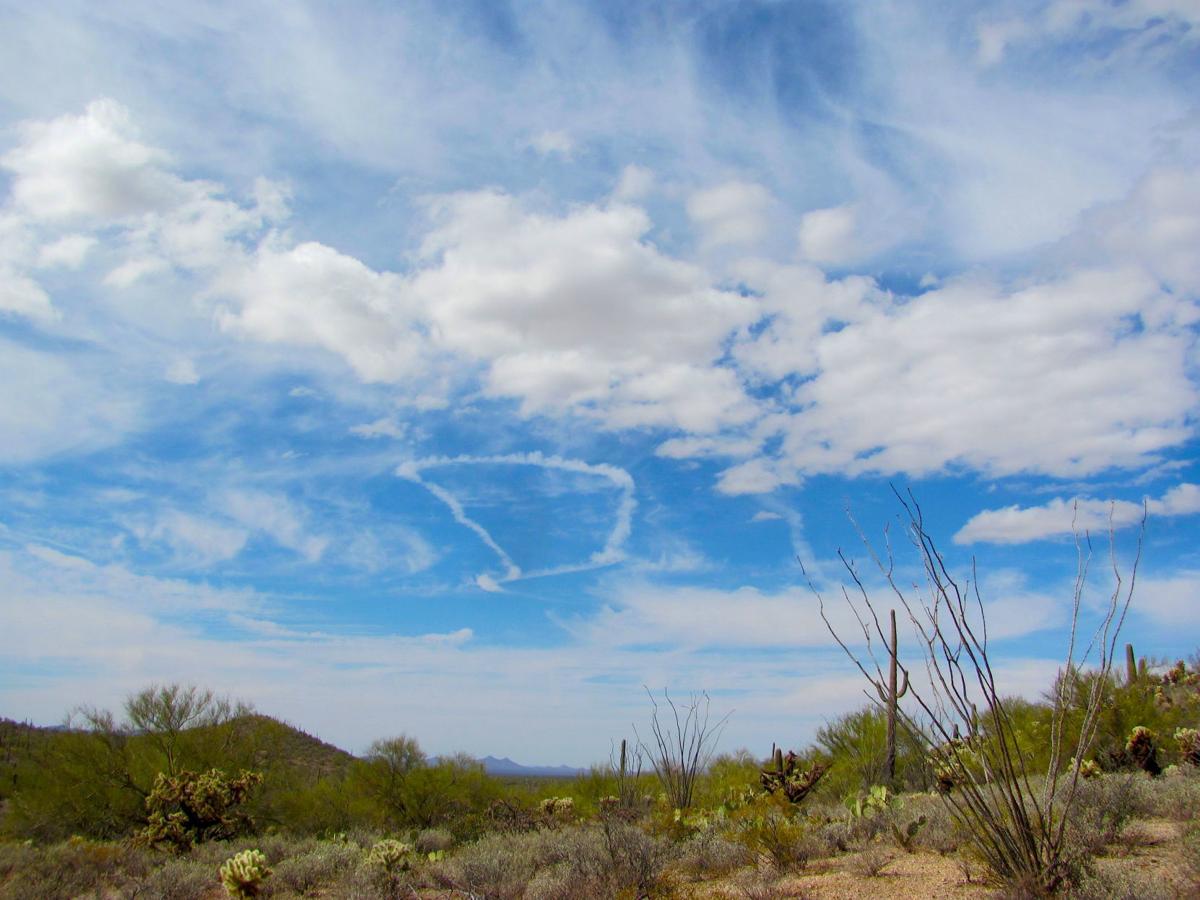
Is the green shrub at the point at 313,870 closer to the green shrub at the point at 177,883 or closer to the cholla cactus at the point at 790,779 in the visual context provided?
the green shrub at the point at 177,883

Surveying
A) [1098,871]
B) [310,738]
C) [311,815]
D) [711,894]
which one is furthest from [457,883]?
[310,738]

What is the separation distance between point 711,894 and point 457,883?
405cm

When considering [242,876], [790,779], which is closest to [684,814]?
[790,779]

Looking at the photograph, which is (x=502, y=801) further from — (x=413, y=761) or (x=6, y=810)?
(x=6, y=810)

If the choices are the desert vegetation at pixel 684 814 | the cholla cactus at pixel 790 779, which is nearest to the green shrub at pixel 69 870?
the desert vegetation at pixel 684 814

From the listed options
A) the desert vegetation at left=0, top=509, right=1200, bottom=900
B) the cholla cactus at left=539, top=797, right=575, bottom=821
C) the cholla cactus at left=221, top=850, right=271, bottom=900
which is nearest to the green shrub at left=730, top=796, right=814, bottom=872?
the desert vegetation at left=0, top=509, right=1200, bottom=900

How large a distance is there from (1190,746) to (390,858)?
11339mm

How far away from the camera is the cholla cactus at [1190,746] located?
1141cm

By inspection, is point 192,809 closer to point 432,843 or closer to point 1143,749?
point 432,843

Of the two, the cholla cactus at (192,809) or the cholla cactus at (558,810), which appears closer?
the cholla cactus at (192,809)

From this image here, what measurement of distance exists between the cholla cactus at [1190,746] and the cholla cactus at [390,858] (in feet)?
36.1

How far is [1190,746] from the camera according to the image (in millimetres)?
11562

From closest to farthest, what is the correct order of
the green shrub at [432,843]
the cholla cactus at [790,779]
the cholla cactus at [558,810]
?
1. the cholla cactus at [790,779]
2. the green shrub at [432,843]
3. the cholla cactus at [558,810]

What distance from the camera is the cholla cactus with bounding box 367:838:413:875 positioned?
10.7m
